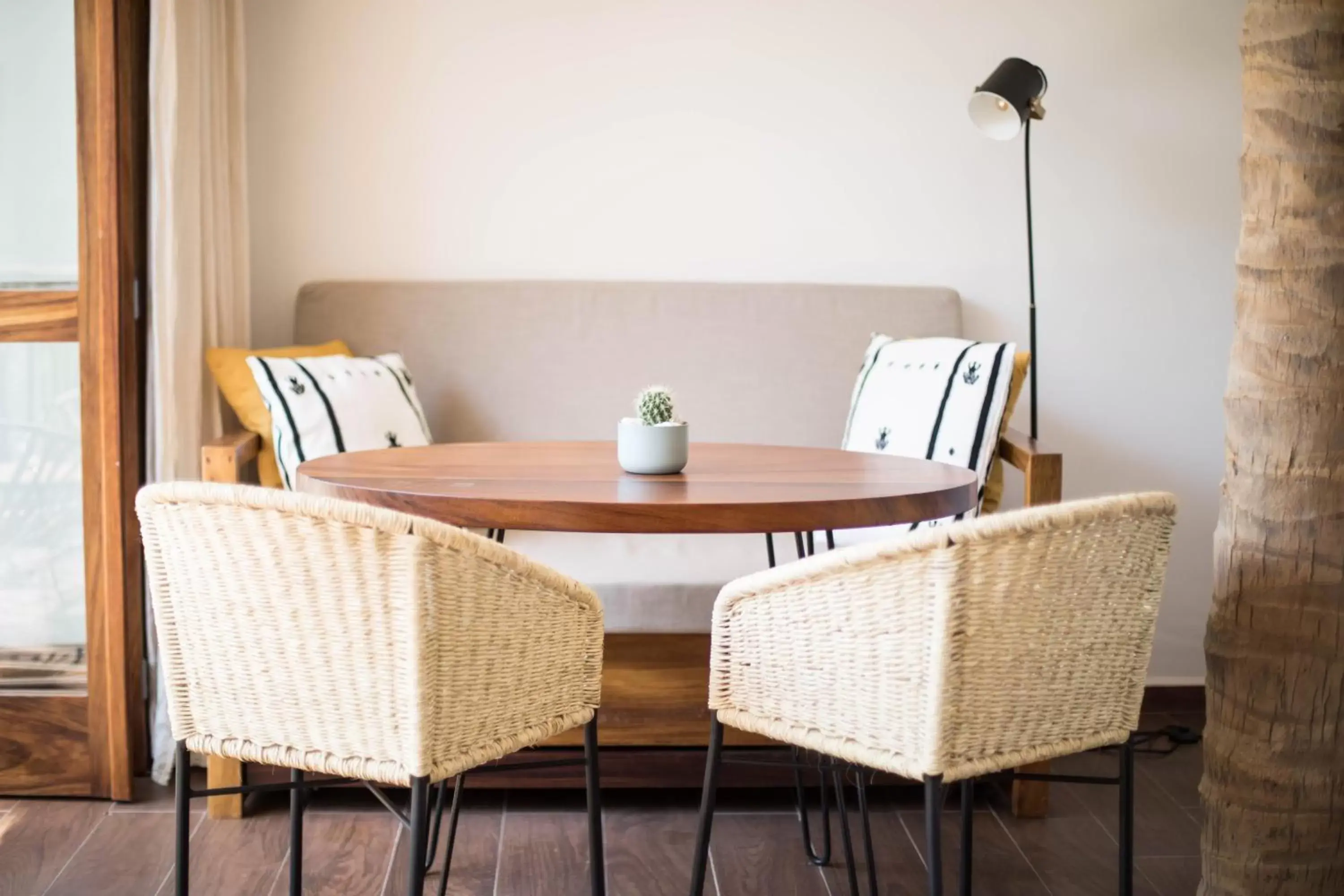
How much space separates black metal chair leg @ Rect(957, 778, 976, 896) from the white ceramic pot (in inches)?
23.8

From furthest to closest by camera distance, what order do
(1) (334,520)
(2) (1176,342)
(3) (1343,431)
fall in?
(2) (1176,342) → (3) (1343,431) → (1) (334,520)

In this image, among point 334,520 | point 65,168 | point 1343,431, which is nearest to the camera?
point 334,520

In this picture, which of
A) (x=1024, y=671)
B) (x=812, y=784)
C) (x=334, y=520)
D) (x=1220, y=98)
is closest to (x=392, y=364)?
(x=812, y=784)

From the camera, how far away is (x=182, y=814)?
149 centimetres

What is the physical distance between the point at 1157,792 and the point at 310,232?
230cm

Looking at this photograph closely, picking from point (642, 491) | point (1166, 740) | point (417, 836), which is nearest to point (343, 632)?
point (417, 836)

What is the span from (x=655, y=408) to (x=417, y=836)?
2.46 ft

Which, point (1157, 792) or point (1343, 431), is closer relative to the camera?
point (1343, 431)

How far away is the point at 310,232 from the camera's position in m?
3.05

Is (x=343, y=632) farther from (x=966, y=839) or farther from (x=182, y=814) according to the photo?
(x=966, y=839)

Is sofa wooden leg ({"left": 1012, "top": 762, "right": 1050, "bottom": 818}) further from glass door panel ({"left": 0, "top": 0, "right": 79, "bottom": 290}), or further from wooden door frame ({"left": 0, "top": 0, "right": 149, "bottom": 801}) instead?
glass door panel ({"left": 0, "top": 0, "right": 79, "bottom": 290})

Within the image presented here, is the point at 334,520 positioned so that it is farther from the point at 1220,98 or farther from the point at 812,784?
the point at 1220,98

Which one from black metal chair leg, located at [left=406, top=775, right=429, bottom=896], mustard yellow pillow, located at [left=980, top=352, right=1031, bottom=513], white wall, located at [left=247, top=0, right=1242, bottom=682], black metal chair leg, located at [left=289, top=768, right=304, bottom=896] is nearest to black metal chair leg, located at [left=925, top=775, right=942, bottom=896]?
black metal chair leg, located at [left=406, top=775, right=429, bottom=896]

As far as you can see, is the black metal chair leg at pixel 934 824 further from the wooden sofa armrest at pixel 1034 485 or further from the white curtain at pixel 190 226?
the white curtain at pixel 190 226
